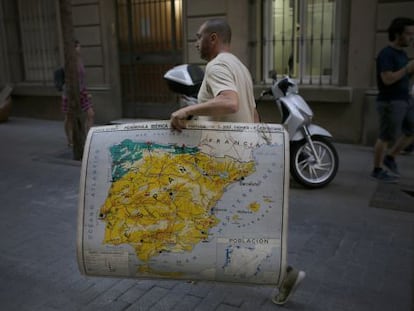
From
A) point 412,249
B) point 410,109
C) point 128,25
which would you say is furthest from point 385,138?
point 128,25

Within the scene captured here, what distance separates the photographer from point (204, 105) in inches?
96.0

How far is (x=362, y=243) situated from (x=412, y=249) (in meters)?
0.39

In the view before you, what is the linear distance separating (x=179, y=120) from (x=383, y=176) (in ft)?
13.4

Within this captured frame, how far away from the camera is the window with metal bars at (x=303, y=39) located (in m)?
7.89

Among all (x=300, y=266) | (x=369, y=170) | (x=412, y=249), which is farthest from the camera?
(x=369, y=170)

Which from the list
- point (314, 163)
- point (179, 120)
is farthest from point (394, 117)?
point (179, 120)

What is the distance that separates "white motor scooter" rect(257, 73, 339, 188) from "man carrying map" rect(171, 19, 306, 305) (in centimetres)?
249

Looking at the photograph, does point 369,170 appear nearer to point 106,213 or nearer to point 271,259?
point 271,259

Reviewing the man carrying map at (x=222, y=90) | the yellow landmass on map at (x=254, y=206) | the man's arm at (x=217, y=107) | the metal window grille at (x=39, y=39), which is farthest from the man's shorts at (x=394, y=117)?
the metal window grille at (x=39, y=39)

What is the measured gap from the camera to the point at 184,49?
8992 millimetres

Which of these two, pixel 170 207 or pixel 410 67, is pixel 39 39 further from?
pixel 170 207

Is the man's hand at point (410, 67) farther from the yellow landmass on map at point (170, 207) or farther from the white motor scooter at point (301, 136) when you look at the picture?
the yellow landmass on map at point (170, 207)

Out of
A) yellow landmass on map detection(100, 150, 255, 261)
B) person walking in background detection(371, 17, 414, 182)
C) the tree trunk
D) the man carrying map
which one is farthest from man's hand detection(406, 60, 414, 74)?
the tree trunk

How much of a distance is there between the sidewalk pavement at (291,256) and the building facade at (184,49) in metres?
1.96
